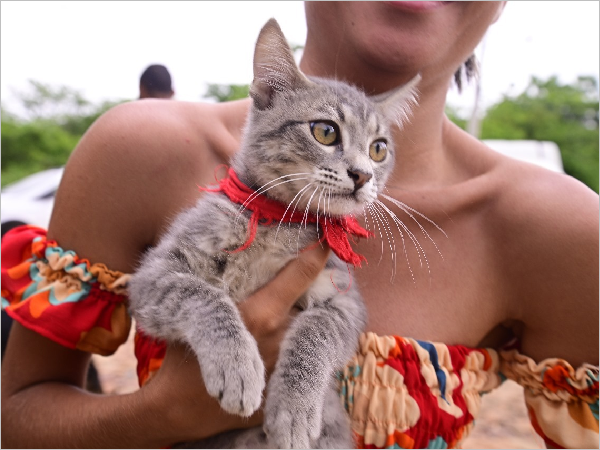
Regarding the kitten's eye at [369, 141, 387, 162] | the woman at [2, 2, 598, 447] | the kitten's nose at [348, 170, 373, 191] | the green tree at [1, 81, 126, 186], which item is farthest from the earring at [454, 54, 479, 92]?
the green tree at [1, 81, 126, 186]

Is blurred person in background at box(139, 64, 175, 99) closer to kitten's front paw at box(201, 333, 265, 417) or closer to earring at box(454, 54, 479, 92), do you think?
earring at box(454, 54, 479, 92)

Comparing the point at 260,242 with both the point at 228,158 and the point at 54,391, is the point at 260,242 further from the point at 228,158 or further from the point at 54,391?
the point at 54,391

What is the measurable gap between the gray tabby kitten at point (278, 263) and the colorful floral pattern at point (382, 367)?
11 centimetres

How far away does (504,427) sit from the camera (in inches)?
181

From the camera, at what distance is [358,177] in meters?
1.24

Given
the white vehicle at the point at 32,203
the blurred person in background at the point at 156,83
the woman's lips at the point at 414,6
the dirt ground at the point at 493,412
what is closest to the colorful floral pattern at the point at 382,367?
the woman's lips at the point at 414,6

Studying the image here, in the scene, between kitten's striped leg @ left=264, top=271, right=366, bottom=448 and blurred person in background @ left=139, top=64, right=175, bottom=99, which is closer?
kitten's striped leg @ left=264, top=271, right=366, bottom=448

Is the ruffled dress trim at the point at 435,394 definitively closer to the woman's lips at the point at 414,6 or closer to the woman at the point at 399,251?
the woman at the point at 399,251

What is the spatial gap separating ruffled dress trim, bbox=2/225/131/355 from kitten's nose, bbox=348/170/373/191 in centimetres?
73

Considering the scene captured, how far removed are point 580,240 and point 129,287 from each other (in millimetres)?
1386

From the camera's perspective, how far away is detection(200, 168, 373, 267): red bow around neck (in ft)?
4.24

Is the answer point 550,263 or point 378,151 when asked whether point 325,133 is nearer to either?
point 378,151

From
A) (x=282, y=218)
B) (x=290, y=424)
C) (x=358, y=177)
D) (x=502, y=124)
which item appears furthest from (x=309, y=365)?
(x=502, y=124)

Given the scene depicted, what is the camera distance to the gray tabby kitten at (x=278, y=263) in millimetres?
1128
